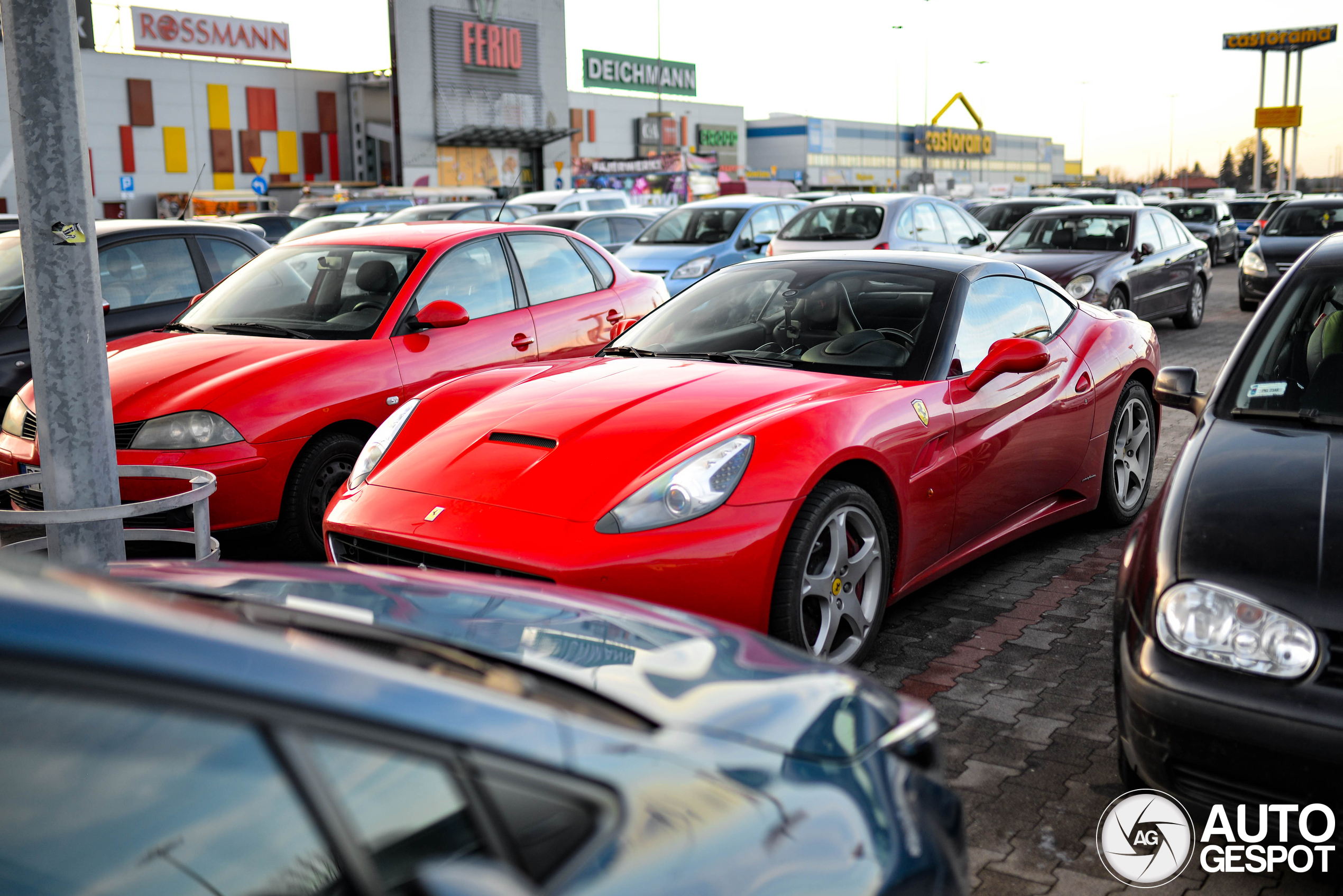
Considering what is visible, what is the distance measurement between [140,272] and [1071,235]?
10.1 metres

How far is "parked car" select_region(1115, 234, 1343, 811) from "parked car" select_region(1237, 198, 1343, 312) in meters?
14.0

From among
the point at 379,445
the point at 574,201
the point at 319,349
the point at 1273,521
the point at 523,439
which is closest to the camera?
the point at 1273,521

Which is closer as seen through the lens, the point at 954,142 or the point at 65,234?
the point at 65,234

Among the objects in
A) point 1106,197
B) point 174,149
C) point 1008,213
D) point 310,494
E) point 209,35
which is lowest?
point 310,494

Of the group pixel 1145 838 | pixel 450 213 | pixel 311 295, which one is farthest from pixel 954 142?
pixel 1145 838

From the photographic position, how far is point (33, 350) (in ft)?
12.4

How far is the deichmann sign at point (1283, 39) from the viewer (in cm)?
5622

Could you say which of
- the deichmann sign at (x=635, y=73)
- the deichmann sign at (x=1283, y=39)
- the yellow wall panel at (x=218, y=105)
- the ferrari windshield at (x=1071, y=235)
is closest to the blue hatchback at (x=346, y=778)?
the ferrari windshield at (x=1071, y=235)

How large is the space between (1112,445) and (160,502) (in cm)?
416

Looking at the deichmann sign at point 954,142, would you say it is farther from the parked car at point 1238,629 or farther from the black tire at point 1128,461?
the parked car at point 1238,629

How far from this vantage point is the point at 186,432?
16.5 ft

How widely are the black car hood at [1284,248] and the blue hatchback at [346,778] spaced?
55.2ft

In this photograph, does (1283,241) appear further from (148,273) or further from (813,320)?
(148,273)

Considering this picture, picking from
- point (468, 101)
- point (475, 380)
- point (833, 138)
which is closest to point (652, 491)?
point (475, 380)
